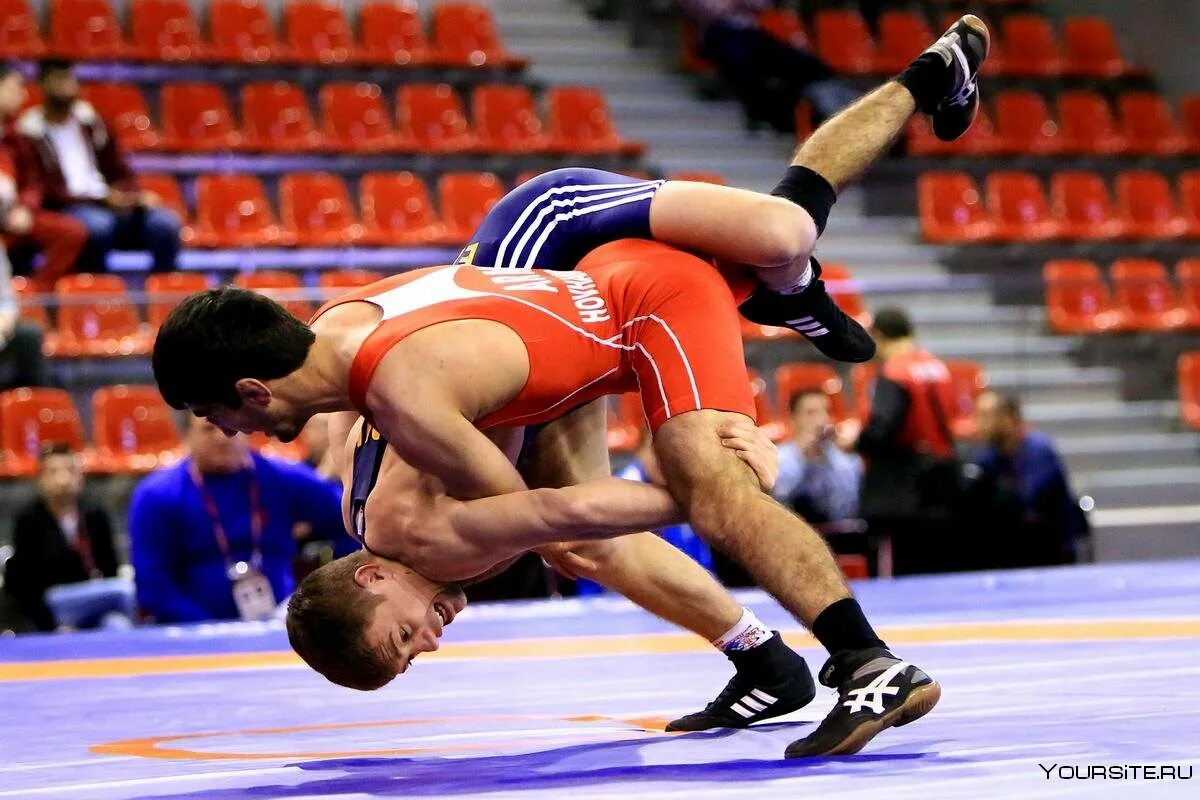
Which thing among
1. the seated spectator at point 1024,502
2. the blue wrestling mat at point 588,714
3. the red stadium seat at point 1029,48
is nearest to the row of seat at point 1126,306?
the seated spectator at point 1024,502

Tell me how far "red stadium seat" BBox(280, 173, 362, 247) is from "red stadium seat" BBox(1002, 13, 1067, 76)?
5628mm

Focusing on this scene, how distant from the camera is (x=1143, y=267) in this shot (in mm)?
11164

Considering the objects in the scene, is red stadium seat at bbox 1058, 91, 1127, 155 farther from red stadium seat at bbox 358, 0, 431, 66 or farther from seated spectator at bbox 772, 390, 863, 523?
seated spectator at bbox 772, 390, 863, 523

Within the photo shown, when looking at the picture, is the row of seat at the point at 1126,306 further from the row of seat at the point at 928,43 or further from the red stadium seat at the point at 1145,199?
the row of seat at the point at 928,43

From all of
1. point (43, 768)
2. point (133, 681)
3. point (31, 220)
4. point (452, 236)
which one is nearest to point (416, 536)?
point (43, 768)

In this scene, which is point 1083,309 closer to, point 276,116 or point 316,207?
point 316,207

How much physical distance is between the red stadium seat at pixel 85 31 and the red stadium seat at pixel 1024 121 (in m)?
5.97

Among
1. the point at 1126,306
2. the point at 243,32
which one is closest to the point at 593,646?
the point at 1126,306

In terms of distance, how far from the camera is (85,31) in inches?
406

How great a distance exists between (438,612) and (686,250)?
0.83 m

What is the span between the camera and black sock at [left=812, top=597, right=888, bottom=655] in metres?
3.06

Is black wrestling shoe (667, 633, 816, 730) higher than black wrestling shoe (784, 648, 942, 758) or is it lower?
lower

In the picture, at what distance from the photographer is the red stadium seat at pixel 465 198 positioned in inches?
393

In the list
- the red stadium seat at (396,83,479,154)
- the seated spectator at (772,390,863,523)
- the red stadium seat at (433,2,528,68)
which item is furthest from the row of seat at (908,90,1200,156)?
the seated spectator at (772,390,863,523)
